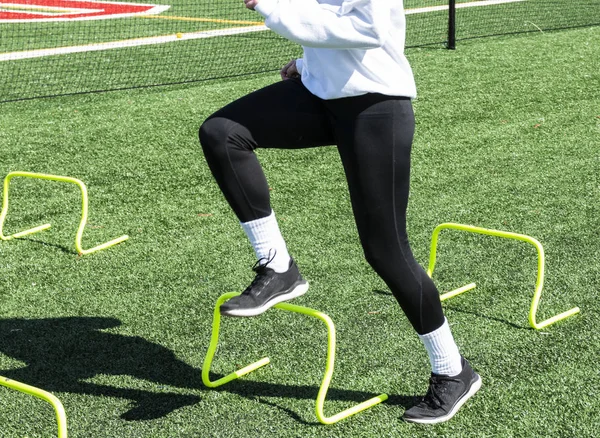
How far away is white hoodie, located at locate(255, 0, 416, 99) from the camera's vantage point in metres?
3.27

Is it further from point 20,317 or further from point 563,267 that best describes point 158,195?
point 563,267

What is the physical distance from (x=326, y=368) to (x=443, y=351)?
524 millimetres

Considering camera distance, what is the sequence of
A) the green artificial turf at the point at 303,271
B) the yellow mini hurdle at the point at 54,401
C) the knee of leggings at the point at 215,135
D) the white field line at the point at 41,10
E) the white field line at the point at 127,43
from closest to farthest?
the yellow mini hurdle at the point at 54,401
the knee of leggings at the point at 215,135
the green artificial turf at the point at 303,271
the white field line at the point at 127,43
the white field line at the point at 41,10

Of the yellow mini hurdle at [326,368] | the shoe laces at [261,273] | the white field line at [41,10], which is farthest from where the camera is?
the white field line at [41,10]

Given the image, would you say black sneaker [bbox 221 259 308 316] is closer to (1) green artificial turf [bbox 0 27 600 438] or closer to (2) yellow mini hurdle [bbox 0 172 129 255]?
(1) green artificial turf [bbox 0 27 600 438]

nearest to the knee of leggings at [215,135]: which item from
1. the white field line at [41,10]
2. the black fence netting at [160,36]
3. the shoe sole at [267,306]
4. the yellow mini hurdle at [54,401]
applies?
the shoe sole at [267,306]

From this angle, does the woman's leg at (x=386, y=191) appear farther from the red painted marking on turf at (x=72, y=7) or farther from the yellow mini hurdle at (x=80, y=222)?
the red painted marking on turf at (x=72, y=7)

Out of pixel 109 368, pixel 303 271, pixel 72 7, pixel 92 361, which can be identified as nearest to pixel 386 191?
pixel 109 368

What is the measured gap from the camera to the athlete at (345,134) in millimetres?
3322

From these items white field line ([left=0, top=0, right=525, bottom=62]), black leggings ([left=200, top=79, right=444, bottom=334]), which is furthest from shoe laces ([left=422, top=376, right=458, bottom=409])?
white field line ([left=0, top=0, right=525, bottom=62])

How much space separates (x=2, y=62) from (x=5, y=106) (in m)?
3.24

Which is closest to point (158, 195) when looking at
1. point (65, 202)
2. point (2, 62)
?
point (65, 202)

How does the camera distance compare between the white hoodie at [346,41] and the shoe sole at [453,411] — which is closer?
the white hoodie at [346,41]

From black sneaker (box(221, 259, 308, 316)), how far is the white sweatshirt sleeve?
3.41ft
